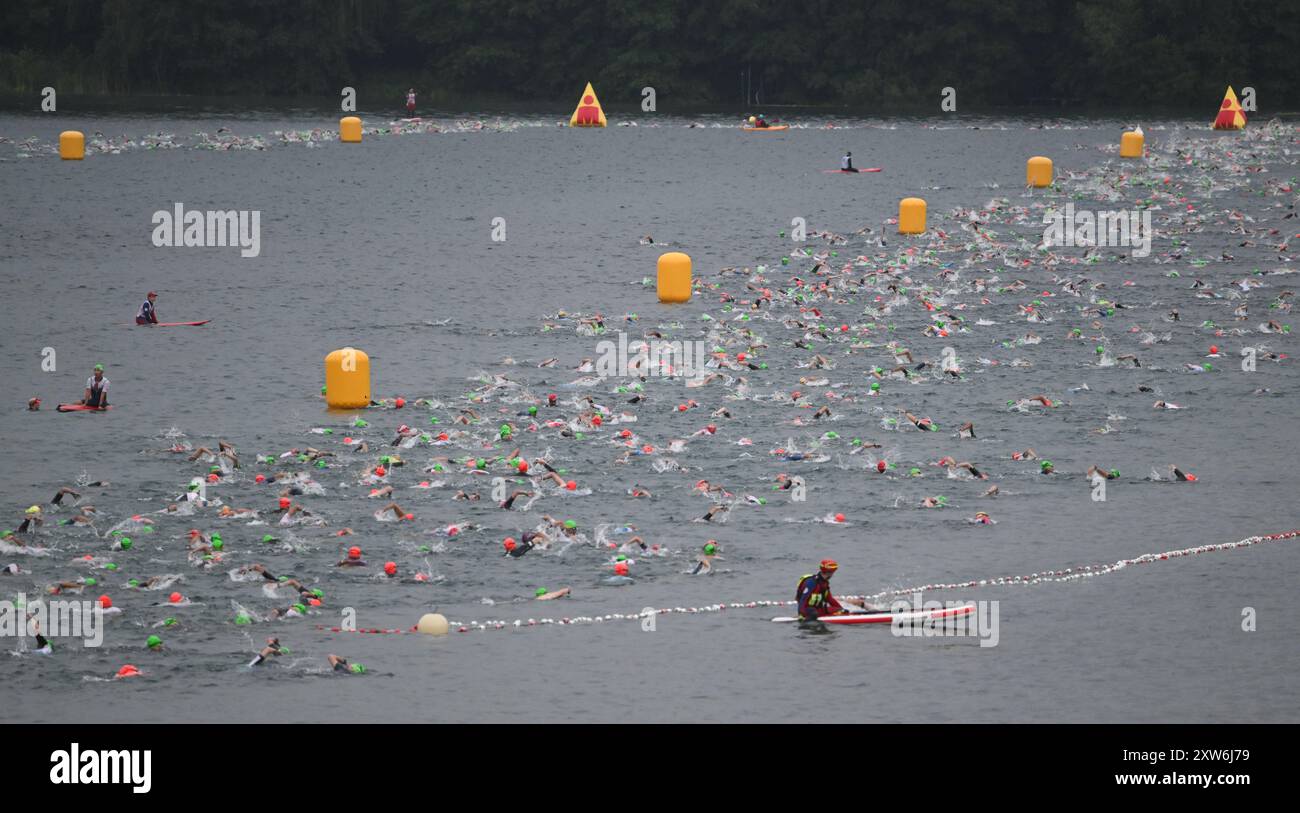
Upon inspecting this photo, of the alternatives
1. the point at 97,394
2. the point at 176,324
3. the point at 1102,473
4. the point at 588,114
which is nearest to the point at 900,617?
the point at 1102,473

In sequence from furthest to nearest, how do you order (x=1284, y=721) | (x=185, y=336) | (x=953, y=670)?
(x=185, y=336)
(x=953, y=670)
(x=1284, y=721)

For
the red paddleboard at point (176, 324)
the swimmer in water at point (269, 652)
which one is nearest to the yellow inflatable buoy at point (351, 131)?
the red paddleboard at point (176, 324)

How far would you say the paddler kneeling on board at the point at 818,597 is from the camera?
26.8 m

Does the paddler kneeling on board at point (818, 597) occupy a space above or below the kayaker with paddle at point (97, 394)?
below

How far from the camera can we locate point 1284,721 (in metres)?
23.7

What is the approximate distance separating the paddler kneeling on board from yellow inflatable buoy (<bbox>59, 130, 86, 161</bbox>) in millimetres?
75731

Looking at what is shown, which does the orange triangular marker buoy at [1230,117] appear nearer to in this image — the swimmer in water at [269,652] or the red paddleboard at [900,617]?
Result: the red paddleboard at [900,617]

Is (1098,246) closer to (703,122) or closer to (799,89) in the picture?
(703,122)

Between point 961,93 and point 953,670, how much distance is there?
118892 millimetres

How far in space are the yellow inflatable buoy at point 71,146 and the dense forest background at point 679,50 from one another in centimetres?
4278

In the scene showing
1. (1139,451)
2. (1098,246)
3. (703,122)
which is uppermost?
(703,122)

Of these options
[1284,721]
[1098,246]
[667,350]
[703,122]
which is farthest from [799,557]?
[703,122]

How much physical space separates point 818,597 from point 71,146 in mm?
76597

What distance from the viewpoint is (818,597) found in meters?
26.9
